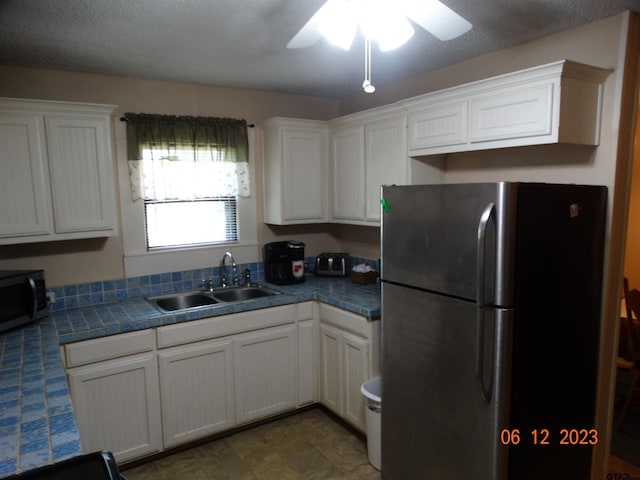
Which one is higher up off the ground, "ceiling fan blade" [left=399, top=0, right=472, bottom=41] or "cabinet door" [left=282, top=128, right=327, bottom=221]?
"ceiling fan blade" [left=399, top=0, right=472, bottom=41]

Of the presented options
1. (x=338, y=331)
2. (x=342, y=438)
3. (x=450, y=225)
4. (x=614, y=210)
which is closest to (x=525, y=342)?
(x=450, y=225)

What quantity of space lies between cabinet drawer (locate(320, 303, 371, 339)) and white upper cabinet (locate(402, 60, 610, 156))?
1142mm

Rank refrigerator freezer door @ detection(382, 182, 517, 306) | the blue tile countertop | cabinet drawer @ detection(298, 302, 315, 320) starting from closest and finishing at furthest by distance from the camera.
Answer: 1. the blue tile countertop
2. refrigerator freezer door @ detection(382, 182, 517, 306)
3. cabinet drawer @ detection(298, 302, 315, 320)

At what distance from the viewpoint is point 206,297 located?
10.3 feet

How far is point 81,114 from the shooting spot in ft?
8.25

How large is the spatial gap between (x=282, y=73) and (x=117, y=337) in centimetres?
192

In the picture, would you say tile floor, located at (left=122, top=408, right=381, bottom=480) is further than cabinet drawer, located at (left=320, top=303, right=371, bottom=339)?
No

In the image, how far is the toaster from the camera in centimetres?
357

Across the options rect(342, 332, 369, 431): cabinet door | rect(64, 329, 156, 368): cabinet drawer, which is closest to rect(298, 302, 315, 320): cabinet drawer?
rect(342, 332, 369, 431): cabinet door

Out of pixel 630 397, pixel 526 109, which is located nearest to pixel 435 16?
pixel 526 109

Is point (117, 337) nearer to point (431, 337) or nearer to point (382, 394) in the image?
point (382, 394)

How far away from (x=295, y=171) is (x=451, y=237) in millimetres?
1710

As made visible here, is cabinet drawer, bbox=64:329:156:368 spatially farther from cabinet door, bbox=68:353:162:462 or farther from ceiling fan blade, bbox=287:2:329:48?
ceiling fan blade, bbox=287:2:329:48

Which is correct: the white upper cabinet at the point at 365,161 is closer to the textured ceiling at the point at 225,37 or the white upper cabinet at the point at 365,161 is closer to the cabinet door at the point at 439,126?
the cabinet door at the point at 439,126
